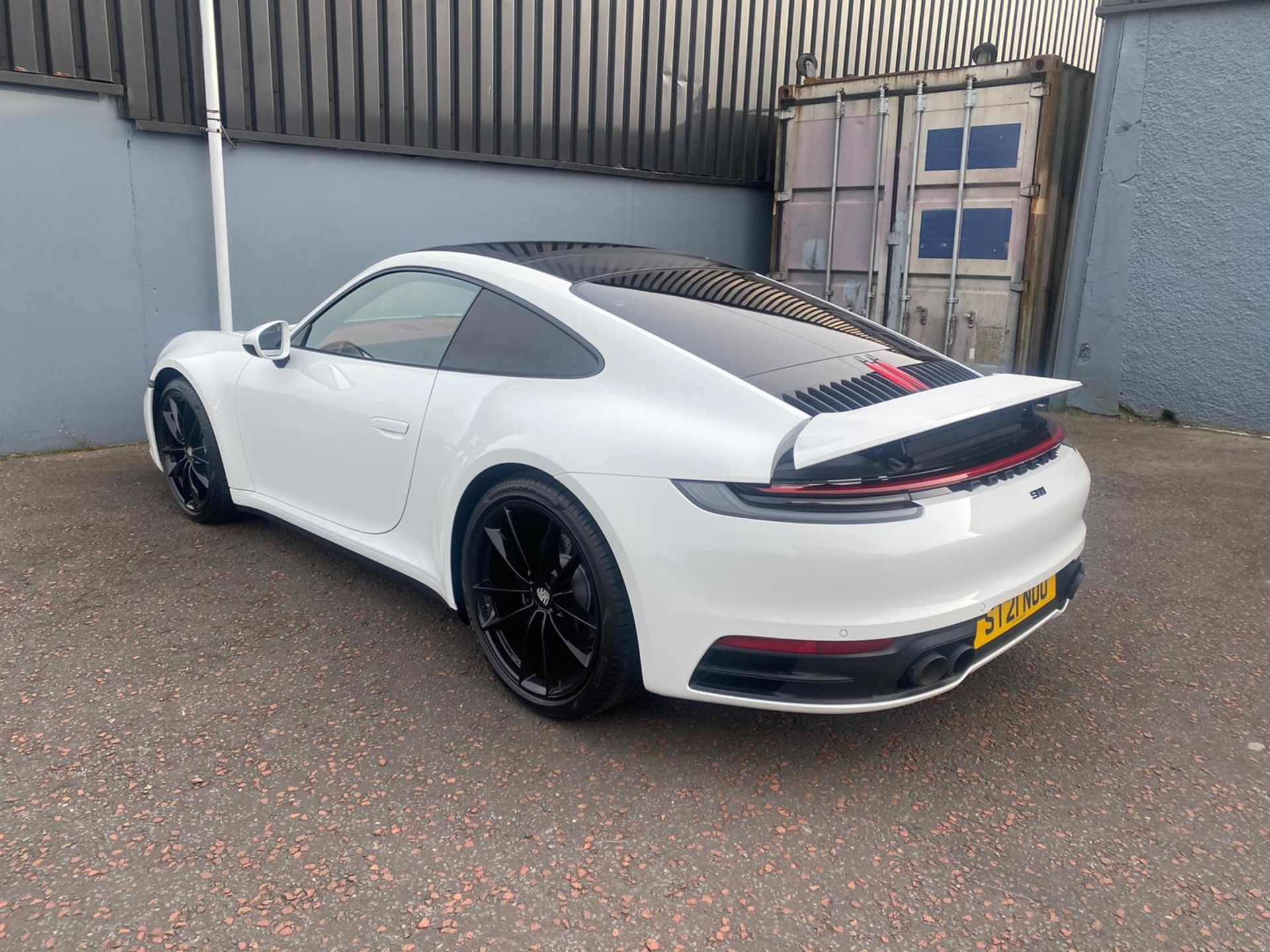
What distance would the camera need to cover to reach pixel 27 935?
2.01 m

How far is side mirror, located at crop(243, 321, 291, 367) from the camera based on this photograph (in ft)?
12.5

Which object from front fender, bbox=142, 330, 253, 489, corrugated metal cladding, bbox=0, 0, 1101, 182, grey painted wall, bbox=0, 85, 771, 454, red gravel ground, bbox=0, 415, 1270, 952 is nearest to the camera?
red gravel ground, bbox=0, 415, 1270, 952

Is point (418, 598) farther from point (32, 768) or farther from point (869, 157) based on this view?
point (869, 157)

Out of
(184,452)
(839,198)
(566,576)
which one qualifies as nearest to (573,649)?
(566,576)

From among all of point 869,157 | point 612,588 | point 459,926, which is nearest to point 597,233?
point 869,157

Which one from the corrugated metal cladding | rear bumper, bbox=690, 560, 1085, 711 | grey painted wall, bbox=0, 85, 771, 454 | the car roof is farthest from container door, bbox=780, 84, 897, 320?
rear bumper, bbox=690, 560, 1085, 711

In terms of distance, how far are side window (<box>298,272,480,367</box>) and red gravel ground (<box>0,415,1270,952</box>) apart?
3.26ft

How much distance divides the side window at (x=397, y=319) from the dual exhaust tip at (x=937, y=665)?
5.97 ft

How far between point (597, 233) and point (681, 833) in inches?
263

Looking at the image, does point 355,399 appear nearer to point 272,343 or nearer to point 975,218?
point 272,343

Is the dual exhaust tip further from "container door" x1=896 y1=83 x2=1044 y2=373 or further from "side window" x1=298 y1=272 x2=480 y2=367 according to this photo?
"container door" x1=896 y1=83 x2=1044 y2=373

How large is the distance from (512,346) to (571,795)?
1.37 metres

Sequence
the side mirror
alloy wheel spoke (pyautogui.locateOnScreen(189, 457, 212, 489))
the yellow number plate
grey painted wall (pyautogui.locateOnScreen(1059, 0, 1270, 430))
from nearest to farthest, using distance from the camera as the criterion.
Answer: the yellow number plate → the side mirror → alloy wheel spoke (pyautogui.locateOnScreen(189, 457, 212, 489)) → grey painted wall (pyautogui.locateOnScreen(1059, 0, 1270, 430))

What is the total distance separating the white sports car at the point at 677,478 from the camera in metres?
2.37
